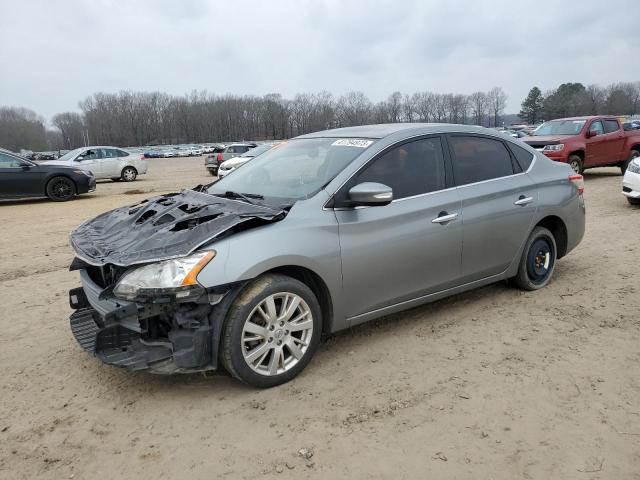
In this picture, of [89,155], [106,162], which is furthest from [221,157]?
[89,155]

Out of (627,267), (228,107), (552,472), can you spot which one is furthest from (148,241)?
(228,107)

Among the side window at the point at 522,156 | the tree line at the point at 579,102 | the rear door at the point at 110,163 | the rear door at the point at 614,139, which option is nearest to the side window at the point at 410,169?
the side window at the point at 522,156

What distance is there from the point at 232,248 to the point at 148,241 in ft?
1.98

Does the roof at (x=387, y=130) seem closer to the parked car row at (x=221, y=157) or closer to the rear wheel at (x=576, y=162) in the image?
the rear wheel at (x=576, y=162)

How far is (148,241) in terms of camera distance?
336cm

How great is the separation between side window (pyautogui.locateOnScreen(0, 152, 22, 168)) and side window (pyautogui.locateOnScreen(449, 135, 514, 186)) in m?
12.7

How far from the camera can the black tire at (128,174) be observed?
21906 millimetres

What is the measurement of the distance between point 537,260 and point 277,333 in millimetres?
3081

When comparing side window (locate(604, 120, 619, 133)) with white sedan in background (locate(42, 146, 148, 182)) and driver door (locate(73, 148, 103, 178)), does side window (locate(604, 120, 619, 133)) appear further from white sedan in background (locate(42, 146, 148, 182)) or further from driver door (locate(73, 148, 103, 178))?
driver door (locate(73, 148, 103, 178))

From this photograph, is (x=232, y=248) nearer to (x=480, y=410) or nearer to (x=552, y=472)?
(x=480, y=410)

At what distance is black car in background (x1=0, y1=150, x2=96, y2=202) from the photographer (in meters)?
13.3

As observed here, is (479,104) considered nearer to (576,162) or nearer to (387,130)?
(576,162)

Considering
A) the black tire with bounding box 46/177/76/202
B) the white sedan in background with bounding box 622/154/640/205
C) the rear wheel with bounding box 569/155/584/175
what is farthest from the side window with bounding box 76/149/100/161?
the white sedan in background with bounding box 622/154/640/205

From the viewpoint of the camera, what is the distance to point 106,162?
69.4ft
